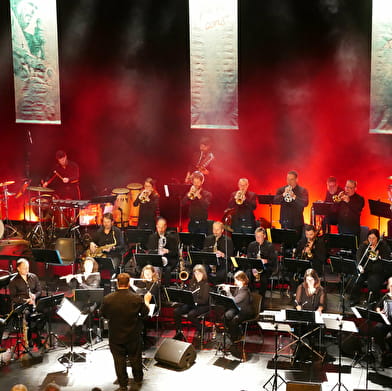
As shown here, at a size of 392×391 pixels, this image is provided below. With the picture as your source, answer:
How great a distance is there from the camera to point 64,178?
15.2 metres

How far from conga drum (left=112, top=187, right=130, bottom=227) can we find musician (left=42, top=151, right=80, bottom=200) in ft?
3.46

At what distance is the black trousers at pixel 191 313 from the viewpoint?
10805 mm

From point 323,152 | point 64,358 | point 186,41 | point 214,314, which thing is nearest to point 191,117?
point 186,41

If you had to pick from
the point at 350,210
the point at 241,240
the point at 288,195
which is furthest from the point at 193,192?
the point at 350,210

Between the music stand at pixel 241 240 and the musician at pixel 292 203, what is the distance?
1.18 metres

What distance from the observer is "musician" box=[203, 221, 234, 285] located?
11859 mm

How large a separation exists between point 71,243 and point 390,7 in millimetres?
7751

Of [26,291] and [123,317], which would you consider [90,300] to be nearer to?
[26,291]

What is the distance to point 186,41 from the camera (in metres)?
15.5

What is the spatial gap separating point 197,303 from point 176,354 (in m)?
1.33

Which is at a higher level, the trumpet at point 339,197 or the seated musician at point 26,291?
the trumpet at point 339,197

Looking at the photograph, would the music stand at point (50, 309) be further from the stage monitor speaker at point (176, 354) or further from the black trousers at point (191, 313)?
the black trousers at point (191, 313)

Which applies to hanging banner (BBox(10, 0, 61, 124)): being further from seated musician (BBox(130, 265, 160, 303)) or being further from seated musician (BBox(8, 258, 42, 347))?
seated musician (BBox(130, 265, 160, 303))

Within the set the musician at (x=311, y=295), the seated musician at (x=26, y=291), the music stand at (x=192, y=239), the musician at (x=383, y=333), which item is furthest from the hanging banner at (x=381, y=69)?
the seated musician at (x=26, y=291)
